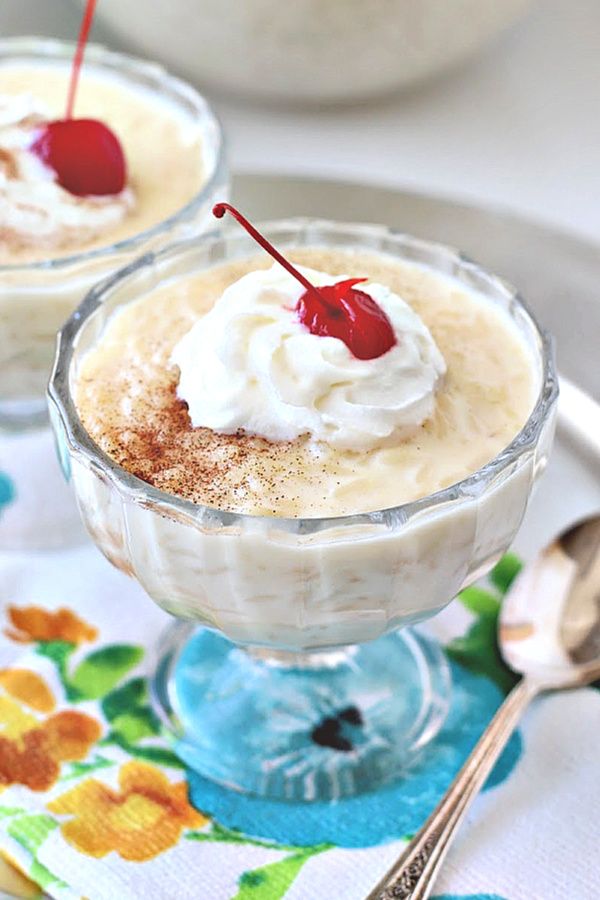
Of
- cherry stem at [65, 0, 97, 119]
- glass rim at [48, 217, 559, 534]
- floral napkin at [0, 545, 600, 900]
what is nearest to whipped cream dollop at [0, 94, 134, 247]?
cherry stem at [65, 0, 97, 119]

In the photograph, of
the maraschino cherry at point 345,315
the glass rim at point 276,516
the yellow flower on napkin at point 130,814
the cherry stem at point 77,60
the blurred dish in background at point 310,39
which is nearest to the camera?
the glass rim at point 276,516

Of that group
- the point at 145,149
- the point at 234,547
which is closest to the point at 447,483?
the point at 234,547

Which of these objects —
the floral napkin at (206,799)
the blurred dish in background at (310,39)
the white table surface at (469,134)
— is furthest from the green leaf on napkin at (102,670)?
the blurred dish in background at (310,39)

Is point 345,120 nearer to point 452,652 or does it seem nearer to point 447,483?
point 452,652

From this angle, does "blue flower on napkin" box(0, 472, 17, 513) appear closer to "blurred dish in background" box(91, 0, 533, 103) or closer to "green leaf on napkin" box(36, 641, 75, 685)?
"green leaf on napkin" box(36, 641, 75, 685)

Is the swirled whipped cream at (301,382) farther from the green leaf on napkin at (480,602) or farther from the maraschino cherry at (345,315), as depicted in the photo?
the green leaf on napkin at (480,602)

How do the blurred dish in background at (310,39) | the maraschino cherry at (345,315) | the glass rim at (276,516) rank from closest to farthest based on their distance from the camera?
1. the glass rim at (276,516)
2. the maraschino cherry at (345,315)
3. the blurred dish in background at (310,39)
